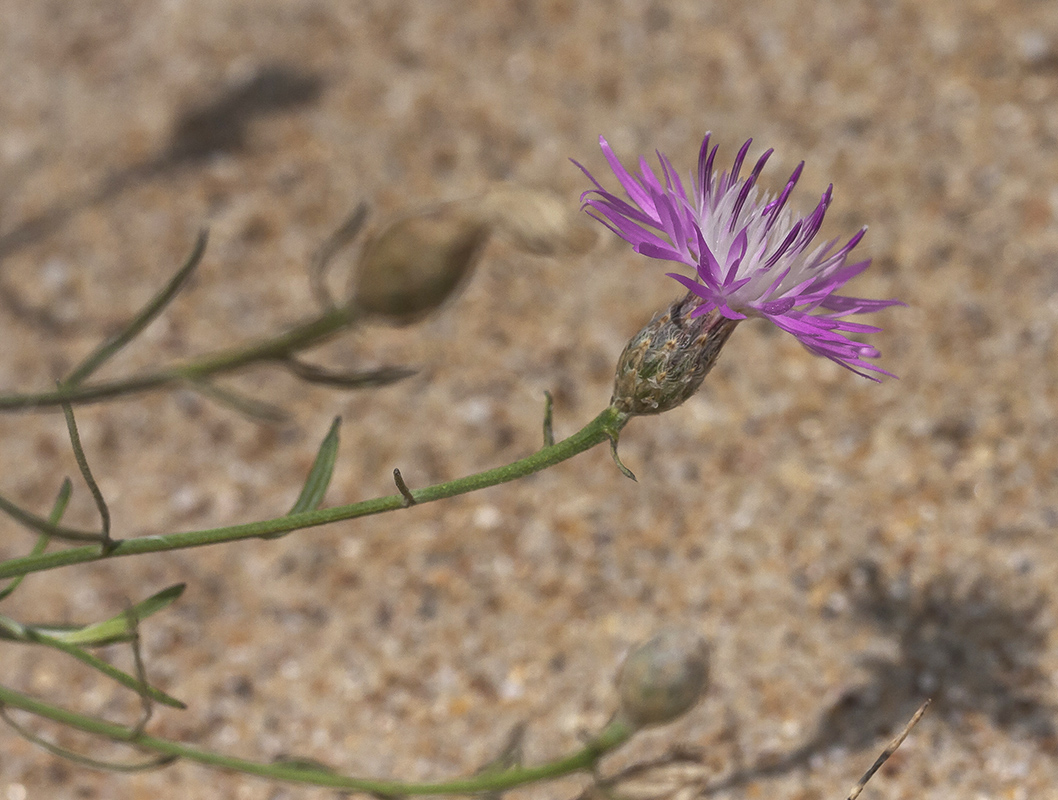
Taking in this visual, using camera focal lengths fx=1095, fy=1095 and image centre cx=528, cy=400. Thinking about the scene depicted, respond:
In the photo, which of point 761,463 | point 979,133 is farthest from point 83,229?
point 979,133

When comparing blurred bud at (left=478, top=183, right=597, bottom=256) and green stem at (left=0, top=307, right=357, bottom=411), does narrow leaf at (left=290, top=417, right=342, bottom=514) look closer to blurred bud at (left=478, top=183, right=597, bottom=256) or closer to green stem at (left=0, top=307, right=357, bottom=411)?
green stem at (left=0, top=307, right=357, bottom=411)

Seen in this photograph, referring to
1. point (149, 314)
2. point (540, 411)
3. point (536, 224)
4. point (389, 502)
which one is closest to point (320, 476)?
point (389, 502)

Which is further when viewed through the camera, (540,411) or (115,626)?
(540,411)

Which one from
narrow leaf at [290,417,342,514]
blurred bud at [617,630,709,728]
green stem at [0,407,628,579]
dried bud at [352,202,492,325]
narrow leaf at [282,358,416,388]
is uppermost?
dried bud at [352,202,492,325]

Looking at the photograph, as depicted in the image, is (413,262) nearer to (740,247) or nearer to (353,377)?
(353,377)

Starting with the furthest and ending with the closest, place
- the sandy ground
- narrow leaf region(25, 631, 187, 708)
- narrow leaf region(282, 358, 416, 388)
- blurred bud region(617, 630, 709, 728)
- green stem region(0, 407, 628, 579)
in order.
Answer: the sandy ground → narrow leaf region(282, 358, 416, 388) → blurred bud region(617, 630, 709, 728) → narrow leaf region(25, 631, 187, 708) → green stem region(0, 407, 628, 579)

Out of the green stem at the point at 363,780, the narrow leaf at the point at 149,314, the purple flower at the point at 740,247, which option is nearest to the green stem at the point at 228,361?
the narrow leaf at the point at 149,314

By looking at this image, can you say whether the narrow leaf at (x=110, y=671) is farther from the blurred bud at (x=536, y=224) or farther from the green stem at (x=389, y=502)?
the blurred bud at (x=536, y=224)

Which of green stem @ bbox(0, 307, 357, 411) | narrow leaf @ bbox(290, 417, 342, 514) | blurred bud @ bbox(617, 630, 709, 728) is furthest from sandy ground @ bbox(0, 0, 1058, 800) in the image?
narrow leaf @ bbox(290, 417, 342, 514)
